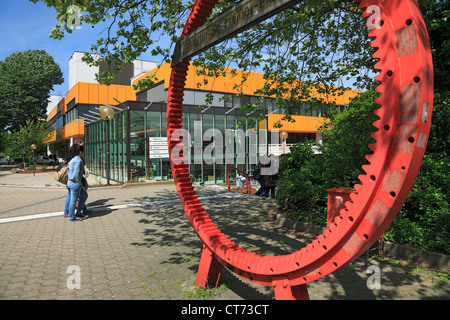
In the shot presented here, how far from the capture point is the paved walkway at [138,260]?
3846mm

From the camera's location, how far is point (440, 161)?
5.33m

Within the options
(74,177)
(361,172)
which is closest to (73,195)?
(74,177)

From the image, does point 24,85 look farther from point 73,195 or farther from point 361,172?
point 361,172

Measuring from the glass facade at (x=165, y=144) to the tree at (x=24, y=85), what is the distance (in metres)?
29.6

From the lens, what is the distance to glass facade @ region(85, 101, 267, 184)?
60.2ft

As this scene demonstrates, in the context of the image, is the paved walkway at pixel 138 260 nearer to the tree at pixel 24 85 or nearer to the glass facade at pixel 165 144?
the glass facade at pixel 165 144

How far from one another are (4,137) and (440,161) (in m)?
70.7

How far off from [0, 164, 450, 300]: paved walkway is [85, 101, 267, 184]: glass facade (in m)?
9.01

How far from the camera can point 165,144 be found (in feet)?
59.4

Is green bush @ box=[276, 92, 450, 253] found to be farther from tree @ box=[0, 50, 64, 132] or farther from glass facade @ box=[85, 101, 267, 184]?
tree @ box=[0, 50, 64, 132]

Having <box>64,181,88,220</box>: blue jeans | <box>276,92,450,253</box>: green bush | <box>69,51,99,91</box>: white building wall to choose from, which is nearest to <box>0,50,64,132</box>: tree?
<box>69,51,99,91</box>: white building wall

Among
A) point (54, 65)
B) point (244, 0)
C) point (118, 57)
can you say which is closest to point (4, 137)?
point (54, 65)

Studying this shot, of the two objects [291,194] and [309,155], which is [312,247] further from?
[309,155]

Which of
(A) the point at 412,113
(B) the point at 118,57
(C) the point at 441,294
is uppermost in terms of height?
(B) the point at 118,57
